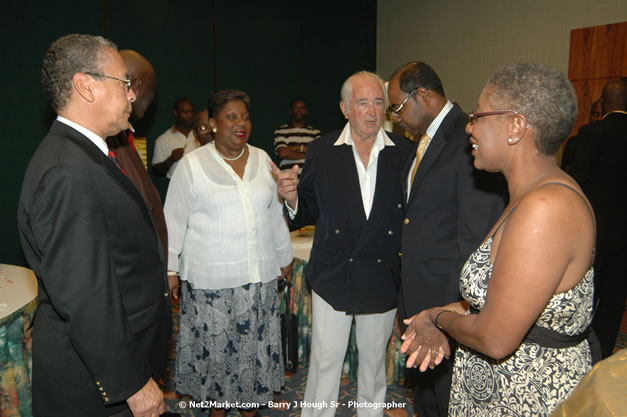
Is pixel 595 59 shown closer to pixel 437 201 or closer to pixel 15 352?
pixel 437 201

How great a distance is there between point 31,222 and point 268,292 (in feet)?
5.11

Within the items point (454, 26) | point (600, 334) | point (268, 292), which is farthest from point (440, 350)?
point (454, 26)

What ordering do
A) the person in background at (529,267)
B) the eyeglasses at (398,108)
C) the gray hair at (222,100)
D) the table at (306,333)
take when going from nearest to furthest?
the person in background at (529,267) < the eyeglasses at (398,108) < the gray hair at (222,100) < the table at (306,333)

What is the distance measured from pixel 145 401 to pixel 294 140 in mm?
5072

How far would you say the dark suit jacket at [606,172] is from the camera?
3225 millimetres

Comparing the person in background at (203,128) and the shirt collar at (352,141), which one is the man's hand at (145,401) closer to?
the shirt collar at (352,141)

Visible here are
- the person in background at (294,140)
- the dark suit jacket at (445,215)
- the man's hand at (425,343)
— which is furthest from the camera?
the person in background at (294,140)

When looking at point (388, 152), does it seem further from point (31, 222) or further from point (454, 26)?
point (454, 26)

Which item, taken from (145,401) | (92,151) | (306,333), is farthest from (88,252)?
(306,333)

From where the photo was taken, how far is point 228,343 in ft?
8.61

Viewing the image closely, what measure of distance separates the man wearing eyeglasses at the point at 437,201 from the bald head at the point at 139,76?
1230 millimetres

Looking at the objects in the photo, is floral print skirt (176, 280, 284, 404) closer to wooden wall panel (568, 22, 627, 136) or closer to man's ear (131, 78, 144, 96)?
man's ear (131, 78, 144, 96)

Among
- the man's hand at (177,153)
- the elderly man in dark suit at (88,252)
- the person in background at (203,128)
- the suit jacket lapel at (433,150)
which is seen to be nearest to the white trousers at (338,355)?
the suit jacket lapel at (433,150)

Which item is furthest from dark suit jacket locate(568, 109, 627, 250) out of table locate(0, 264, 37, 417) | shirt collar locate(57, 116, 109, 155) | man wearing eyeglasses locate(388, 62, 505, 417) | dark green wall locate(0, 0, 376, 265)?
dark green wall locate(0, 0, 376, 265)
